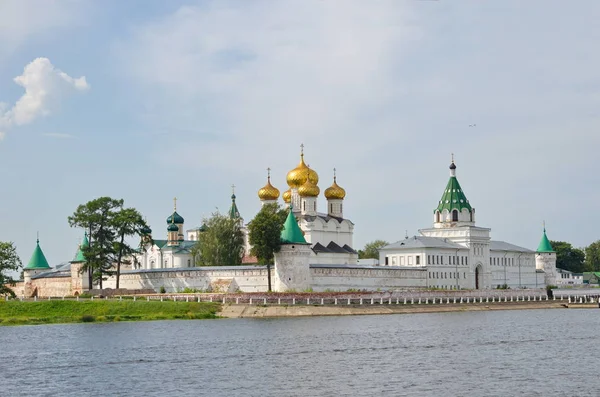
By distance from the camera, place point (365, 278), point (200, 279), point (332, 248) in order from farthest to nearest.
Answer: point (332, 248) → point (365, 278) → point (200, 279)

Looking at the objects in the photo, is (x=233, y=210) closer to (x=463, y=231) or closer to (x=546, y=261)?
(x=463, y=231)

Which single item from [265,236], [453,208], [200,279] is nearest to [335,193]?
[453,208]

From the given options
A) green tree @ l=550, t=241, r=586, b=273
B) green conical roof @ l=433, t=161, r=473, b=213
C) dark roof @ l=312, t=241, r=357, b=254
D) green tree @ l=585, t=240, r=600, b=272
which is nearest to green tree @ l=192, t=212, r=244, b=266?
dark roof @ l=312, t=241, r=357, b=254

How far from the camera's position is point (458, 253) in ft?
253

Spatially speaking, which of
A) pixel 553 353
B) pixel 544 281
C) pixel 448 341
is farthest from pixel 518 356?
pixel 544 281

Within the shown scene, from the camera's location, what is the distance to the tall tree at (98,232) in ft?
215

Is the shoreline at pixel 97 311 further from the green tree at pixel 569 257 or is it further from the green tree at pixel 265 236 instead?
the green tree at pixel 569 257

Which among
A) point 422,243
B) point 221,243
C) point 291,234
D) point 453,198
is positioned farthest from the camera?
point 453,198

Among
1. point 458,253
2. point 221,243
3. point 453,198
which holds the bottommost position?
point 458,253

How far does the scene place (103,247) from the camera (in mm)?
66125

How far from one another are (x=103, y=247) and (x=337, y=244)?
1837 cm

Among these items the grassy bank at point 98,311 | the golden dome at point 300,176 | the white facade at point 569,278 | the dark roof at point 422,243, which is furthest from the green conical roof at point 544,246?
the grassy bank at point 98,311

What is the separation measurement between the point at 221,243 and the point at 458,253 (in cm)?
1939

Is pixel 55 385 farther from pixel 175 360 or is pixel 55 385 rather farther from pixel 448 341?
pixel 448 341
